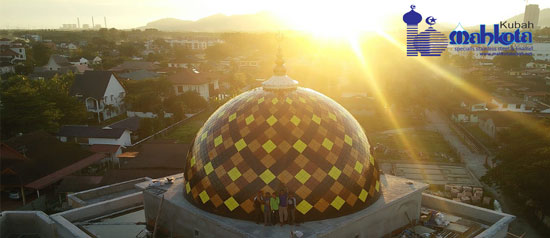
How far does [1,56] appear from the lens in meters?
71.9

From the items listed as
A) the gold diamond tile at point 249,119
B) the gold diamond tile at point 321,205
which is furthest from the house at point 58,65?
the gold diamond tile at point 321,205

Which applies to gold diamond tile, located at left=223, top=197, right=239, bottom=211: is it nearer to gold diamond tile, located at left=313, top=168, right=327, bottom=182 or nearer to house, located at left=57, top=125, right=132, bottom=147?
gold diamond tile, located at left=313, top=168, right=327, bottom=182

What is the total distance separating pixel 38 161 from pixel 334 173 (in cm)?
1918

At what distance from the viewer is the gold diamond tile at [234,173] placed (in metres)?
9.52

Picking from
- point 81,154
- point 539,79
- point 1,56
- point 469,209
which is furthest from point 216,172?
point 1,56

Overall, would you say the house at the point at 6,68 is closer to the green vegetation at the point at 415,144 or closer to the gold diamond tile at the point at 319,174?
the green vegetation at the point at 415,144

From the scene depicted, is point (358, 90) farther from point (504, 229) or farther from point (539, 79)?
point (504, 229)

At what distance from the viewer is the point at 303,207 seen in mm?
9164

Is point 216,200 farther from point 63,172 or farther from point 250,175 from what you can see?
point 63,172

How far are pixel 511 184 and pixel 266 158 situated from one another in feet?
48.9

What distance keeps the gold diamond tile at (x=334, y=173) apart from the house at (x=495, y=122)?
28455mm

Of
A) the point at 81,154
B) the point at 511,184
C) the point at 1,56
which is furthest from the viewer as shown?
the point at 1,56

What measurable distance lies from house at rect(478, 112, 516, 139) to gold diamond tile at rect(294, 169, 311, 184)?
2919cm

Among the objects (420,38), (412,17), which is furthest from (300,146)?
(420,38)
